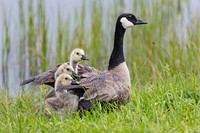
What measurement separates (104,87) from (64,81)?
0.45m

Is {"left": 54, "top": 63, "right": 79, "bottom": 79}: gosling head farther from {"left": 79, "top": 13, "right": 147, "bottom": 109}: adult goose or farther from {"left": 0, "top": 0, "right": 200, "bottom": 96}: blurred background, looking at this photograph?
{"left": 0, "top": 0, "right": 200, "bottom": 96}: blurred background

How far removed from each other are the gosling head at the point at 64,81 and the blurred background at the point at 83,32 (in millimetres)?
3294

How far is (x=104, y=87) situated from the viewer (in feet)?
23.5

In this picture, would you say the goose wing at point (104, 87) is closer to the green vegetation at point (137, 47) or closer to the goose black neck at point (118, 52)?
the green vegetation at point (137, 47)

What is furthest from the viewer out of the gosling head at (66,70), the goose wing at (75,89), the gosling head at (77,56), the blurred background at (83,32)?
the blurred background at (83,32)

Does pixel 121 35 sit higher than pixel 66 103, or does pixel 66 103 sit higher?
pixel 121 35

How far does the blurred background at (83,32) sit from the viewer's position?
1102 centimetres

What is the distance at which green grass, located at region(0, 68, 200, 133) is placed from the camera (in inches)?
227

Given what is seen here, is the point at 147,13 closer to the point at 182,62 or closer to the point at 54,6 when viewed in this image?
the point at 182,62

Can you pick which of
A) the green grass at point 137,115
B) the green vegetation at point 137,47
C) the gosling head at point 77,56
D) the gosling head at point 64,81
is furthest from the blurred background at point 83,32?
the green grass at point 137,115

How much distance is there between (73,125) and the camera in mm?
6133

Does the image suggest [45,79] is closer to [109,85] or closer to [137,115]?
[109,85]

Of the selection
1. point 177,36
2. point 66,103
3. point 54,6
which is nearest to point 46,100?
point 66,103

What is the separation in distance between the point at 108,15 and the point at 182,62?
188 centimetres
